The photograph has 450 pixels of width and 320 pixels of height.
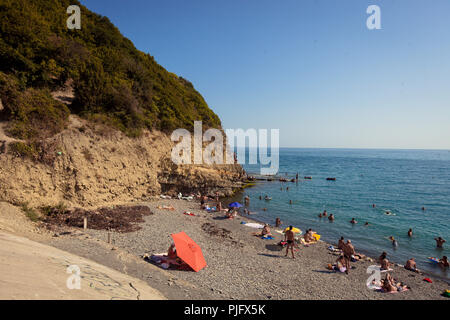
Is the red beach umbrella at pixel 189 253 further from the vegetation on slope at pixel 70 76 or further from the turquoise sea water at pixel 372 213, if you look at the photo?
the turquoise sea water at pixel 372 213

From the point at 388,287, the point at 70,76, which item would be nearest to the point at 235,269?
the point at 388,287

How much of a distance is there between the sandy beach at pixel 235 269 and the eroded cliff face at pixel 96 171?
4441 mm

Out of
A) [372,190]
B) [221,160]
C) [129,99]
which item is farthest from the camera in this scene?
[372,190]

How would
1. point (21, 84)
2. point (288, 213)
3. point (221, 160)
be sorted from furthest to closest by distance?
point (221, 160) → point (288, 213) → point (21, 84)

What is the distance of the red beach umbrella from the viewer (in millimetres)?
10180

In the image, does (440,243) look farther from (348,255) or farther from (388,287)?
(388,287)

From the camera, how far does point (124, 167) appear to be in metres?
20.2

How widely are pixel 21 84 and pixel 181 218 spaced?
50.2 feet

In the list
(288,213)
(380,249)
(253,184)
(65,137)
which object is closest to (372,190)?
(253,184)

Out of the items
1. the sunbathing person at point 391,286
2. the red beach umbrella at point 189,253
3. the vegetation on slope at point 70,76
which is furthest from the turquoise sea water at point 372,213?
the vegetation on slope at point 70,76

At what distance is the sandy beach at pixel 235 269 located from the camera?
9.03 m

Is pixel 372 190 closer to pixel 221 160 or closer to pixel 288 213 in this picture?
pixel 288 213

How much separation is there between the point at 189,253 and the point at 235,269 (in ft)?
8.18

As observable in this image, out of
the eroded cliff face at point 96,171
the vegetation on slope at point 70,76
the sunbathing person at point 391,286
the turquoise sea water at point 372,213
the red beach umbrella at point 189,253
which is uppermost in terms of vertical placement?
the vegetation on slope at point 70,76
